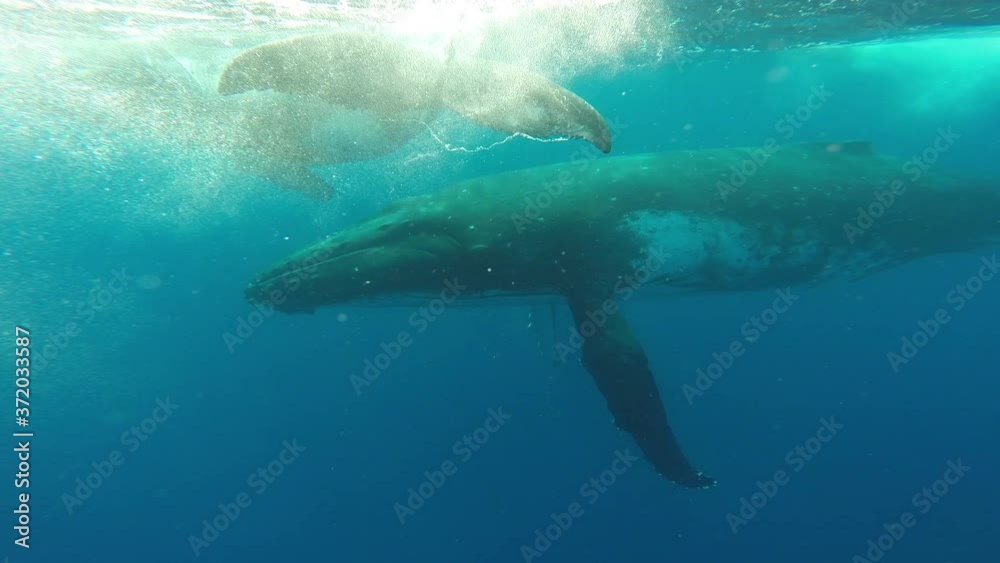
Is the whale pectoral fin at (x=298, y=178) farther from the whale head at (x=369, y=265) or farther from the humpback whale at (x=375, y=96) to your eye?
the whale head at (x=369, y=265)

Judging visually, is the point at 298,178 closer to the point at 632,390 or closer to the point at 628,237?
the point at 628,237

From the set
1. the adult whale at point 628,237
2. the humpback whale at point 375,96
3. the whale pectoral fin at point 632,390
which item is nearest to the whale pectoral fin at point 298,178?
the humpback whale at point 375,96

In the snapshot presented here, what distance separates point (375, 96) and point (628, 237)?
529 centimetres

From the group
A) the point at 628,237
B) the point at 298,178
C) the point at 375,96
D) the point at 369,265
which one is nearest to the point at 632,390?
the point at 628,237

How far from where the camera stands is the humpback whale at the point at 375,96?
21.1 feet

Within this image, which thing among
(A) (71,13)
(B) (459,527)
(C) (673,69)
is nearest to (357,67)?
(A) (71,13)

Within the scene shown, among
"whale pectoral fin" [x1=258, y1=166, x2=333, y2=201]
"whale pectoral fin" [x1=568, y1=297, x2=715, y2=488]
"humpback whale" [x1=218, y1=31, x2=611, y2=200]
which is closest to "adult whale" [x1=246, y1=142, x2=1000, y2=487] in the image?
"whale pectoral fin" [x1=568, y1=297, x2=715, y2=488]

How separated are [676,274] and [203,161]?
27142 millimetres

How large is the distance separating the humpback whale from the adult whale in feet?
5.13

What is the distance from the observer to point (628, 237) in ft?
26.5

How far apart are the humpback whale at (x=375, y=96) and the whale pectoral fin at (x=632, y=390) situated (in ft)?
9.67

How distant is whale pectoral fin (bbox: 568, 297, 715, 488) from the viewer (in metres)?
7.70

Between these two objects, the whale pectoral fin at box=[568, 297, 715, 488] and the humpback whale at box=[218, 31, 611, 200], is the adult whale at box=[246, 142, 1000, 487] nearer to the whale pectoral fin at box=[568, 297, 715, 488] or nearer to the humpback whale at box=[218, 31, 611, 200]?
the whale pectoral fin at box=[568, 297, 715, 488]

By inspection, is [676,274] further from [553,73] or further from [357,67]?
[553,73]
